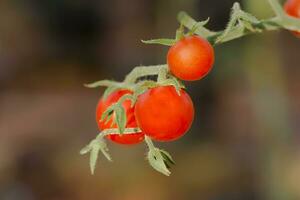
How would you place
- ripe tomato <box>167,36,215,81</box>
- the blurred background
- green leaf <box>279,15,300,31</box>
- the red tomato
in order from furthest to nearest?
the blurred background < the red tomato < green leaf <box>279,15,300,31</box> < ripe tomato <box>167,36,215,81</box>

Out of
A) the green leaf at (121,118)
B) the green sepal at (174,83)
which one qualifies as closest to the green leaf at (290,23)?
the green sepal at (174,83)

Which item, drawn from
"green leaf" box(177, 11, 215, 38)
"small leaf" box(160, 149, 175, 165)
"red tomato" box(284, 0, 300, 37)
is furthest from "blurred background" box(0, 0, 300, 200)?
"small leaf" box(160, 149, 175, 165)

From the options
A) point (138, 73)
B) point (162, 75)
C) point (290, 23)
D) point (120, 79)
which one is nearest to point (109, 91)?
point (138, 73)

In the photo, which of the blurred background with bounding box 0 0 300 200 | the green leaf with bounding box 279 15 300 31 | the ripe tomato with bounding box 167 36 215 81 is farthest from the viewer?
the blurred background with bounding box 0 0 300 200

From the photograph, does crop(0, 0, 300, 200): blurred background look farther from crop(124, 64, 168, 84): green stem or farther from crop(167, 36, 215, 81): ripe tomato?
crop(167, 36, 215, 81): ripe tomato

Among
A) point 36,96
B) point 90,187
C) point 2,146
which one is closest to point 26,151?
point 2,146

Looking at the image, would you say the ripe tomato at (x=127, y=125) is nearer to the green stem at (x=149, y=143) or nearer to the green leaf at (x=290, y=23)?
the green stem at (x=149, y=143)

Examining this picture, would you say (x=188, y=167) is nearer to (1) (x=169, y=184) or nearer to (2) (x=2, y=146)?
(1) (x=169, y=184)
